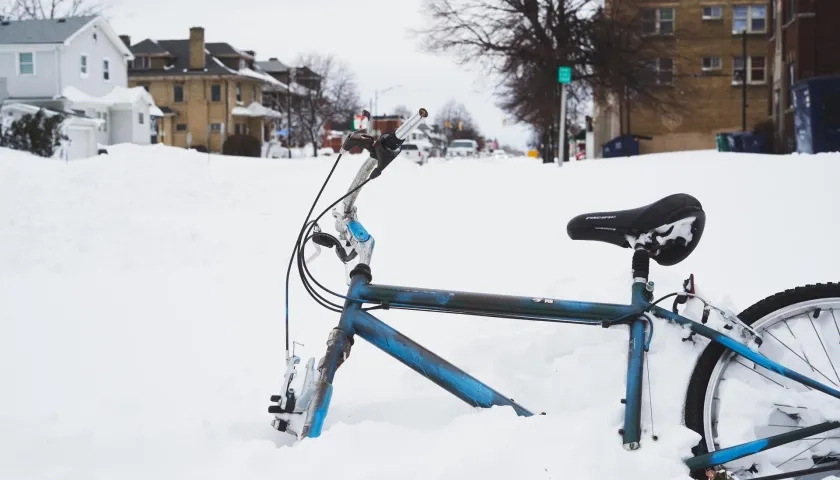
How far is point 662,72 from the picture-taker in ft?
133

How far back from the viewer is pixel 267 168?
31.3 metres

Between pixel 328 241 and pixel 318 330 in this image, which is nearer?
pixel 328 241

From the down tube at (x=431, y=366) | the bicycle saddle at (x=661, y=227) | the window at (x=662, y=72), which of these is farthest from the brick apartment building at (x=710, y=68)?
A: the down tube at (x=431, y=366)

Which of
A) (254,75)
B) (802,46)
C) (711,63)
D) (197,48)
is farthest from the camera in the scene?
(254,75)

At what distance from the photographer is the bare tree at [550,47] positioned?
3550 centimetres

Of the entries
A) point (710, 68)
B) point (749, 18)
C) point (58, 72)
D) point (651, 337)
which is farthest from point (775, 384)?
point (749, 18)

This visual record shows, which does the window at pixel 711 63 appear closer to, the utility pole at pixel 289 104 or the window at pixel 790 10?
the window at pixel 790 10

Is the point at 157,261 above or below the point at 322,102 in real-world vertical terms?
below

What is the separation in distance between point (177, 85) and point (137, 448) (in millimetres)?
69211

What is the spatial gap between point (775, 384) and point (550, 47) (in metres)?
34.0

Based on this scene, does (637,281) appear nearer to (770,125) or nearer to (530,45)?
(530,45)

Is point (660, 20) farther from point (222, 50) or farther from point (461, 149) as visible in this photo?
point (222, 50)

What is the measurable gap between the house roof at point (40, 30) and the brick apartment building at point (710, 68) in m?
32.3

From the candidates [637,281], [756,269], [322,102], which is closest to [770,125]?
[756,269]
